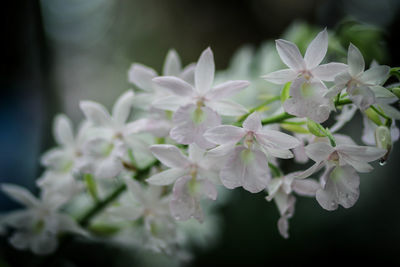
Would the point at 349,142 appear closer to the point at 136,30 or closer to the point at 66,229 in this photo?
the point at 66,229

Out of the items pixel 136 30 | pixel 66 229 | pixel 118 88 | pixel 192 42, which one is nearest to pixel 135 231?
pixel 66 229

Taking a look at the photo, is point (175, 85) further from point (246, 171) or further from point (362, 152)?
point (362, 152)

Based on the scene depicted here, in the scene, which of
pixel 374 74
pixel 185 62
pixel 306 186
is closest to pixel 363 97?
pixel 374 74

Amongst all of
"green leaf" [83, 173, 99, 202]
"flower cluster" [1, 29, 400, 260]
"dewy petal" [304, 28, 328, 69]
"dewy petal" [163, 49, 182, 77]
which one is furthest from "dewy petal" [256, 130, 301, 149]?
"green leaf" [83, 173, 99, 202]

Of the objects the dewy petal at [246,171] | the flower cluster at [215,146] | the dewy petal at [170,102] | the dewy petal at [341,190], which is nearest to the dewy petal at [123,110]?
the flower cluster at [215,146]

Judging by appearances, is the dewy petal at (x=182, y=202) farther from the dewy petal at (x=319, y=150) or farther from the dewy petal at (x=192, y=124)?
the dewy petal at (x=319, y=150)

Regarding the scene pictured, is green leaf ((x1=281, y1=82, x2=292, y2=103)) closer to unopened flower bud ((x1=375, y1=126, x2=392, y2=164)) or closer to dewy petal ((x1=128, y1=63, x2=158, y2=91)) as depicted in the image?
unopened flower bud ((x1=375, y1=126, x2=392, y2=164))
